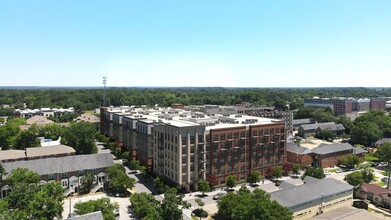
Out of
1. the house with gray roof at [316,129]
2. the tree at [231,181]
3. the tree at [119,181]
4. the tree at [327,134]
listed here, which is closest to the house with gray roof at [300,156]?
the tree at [231,181]

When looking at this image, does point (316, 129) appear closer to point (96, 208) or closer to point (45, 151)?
point (45, 151)

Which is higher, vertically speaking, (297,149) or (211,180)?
(297,149)

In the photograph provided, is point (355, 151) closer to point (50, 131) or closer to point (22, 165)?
point (22, 165)

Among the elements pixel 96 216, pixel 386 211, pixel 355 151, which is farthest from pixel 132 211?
pixel 355 151

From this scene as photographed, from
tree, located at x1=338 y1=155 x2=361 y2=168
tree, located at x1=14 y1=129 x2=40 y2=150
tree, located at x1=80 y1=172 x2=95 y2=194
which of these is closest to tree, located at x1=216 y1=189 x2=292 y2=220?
tree, located at x1=80 y1=172 x2=95 y2=194

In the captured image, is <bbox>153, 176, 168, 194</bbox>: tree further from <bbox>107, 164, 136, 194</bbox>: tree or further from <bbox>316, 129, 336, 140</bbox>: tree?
<bbox>316, 129, 336, 140</bbox>: tree

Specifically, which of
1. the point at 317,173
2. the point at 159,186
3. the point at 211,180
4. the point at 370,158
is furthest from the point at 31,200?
the point at 370,158
